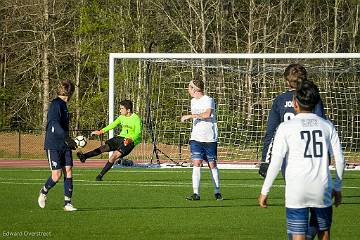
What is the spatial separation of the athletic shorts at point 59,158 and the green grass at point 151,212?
2.29 feet

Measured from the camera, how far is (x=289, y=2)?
171 ft

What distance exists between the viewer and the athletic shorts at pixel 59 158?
15406 mm

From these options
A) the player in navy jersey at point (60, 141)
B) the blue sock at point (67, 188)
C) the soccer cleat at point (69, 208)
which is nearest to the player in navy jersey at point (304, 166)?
the player in navy jersey at point (60, 141)

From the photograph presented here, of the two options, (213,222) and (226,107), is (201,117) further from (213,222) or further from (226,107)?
(226,107)

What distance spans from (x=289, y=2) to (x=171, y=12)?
6.23 metres

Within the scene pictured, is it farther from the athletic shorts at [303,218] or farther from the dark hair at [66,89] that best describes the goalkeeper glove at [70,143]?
the athletic shorts at [303,218]

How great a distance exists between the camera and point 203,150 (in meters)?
18.3

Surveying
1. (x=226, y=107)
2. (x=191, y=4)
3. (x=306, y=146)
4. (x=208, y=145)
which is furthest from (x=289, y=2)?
(x=306, y=146)

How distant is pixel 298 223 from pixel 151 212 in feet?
22.4

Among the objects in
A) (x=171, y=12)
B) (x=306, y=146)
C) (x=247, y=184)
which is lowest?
(x=247, y=184)

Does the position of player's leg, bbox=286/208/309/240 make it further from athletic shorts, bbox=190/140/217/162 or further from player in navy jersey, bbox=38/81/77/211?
athletic shorts, bbox=190/140/217/162

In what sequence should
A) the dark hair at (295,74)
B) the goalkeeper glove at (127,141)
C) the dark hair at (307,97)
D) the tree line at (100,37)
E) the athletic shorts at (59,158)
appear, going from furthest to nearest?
1. the tree line at (100,37)
2. the goalkeeper glove at (127,141)
3. the athletic shorts at (59,158)
4. the dark hair at (295,74)
5. the dark hair at (307,97)

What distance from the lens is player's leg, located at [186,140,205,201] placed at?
58.9 feet

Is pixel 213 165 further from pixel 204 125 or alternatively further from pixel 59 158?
pixel 59 158
